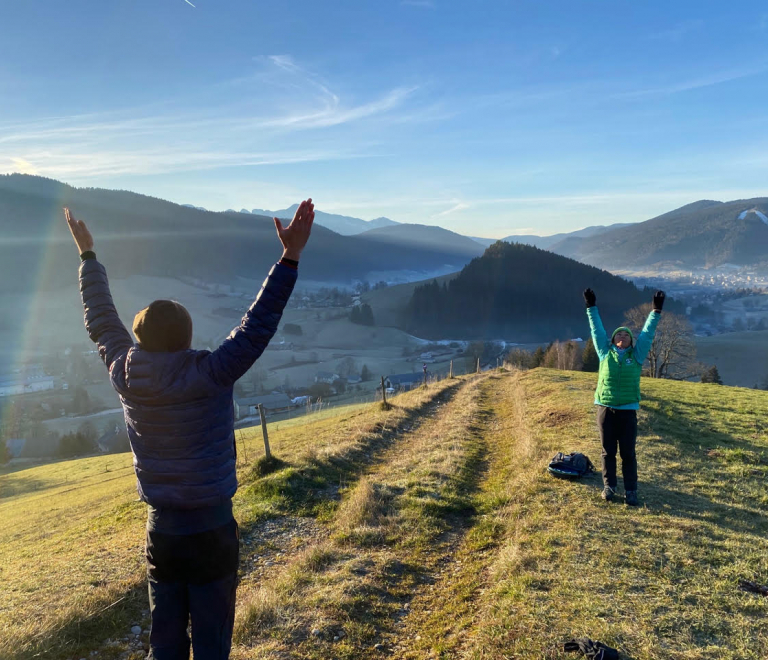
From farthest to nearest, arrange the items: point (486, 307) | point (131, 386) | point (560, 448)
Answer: point (486, 307) → point (560, 448) → point (131, 386)

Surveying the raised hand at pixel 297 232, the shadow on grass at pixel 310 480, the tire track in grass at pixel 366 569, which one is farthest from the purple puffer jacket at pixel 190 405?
the shadow on grass at pixel 310 480

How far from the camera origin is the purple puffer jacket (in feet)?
8.19

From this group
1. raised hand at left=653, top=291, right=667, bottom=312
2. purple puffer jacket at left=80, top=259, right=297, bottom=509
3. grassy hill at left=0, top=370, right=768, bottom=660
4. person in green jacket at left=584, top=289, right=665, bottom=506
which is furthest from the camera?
person in green jacket at left=584, top=289, right=665, bottom=506

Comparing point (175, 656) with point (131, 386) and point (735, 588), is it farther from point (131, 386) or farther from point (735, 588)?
point (735, 588)

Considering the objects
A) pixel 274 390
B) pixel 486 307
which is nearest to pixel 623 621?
pixel 274 390

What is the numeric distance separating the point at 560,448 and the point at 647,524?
4048mm

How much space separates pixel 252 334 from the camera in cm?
256

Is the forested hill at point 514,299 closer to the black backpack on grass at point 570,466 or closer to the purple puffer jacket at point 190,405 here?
the black backpack on grass at point 570,466

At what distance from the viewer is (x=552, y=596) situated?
4.75 meters

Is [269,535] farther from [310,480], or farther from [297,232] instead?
[297,232]

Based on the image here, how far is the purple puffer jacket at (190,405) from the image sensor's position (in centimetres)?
250

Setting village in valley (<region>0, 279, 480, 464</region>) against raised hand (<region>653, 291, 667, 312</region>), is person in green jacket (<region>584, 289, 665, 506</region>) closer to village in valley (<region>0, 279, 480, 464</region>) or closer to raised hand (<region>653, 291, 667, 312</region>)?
raised hand (<region>653, 291, 667, 312</region>)

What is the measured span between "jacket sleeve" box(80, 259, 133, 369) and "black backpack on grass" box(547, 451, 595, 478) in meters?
7.71

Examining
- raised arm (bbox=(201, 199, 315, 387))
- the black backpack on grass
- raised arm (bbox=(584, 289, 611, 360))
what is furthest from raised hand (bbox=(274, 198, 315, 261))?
the black backpack on grass
